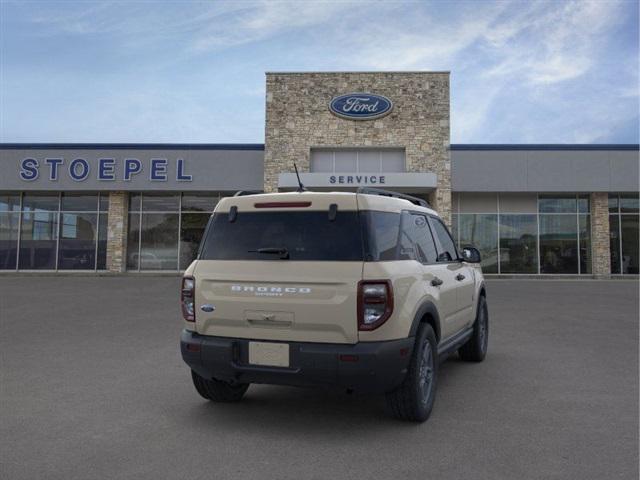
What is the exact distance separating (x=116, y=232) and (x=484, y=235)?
52.8 ft

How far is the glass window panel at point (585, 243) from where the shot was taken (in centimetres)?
2298

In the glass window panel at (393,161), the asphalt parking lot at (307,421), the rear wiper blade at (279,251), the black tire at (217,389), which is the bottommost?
the asphalt parking lot at (307,421)

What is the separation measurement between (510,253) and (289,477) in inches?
844

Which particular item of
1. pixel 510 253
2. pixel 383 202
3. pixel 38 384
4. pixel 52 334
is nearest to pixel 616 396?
pixel 383 202

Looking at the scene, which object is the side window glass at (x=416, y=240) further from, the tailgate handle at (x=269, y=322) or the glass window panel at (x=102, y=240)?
the glass window panel at (x=102, y=240)

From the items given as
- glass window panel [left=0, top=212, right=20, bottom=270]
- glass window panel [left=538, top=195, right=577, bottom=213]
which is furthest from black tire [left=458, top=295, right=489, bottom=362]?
glass window panel [left=0, top=212, right=20, bottom=270]

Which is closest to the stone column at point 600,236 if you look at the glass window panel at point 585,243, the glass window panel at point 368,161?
the glass window panel at point 585,243

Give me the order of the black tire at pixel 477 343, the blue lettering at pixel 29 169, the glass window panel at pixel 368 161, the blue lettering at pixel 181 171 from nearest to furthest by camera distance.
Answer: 1. the black tire at pixel 477 343
2. the glass window panel at pixel 368 161
3. the blue lettering at pixel 181 171
4. the blue lettering at pixel 29 169

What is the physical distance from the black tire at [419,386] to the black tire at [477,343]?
2.20 m

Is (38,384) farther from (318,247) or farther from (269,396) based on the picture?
(318,247)

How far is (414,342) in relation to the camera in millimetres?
4234

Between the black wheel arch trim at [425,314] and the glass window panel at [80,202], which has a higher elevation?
the glass window panel at [80,202]

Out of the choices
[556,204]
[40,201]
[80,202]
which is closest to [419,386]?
[556,204]

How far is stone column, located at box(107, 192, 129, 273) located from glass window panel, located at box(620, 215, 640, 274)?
21.7m
